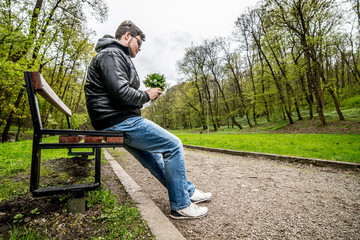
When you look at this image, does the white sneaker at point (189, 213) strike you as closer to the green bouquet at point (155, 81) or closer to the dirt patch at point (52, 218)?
the dirt patch at point (52, 218)

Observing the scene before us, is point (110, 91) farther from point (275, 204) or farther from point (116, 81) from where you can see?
point (275, 204)

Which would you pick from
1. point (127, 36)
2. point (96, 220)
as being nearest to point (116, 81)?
point (127, 36)

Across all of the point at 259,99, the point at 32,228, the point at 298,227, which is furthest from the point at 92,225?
the point at 259,99

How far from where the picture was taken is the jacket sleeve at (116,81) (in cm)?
184

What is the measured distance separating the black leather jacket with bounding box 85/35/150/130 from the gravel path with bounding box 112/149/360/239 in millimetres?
1307

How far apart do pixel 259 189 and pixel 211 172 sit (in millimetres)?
1378

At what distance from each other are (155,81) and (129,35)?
757mm

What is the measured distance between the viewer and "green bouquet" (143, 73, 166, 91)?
2.80 meters

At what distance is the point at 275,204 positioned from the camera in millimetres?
2410

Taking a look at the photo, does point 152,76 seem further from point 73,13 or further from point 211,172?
point 73,13

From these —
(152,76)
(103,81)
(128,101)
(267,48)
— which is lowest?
(128,101)

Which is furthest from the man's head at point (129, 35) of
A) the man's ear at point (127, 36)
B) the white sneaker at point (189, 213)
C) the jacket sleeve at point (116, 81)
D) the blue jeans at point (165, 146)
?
the white sneaker at point (189, 213)

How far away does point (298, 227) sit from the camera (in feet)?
6.12

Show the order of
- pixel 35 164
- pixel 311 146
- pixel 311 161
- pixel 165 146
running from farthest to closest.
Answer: pixel 311 146, pixel 311 161, pixel 165 146, pixel 35 164
